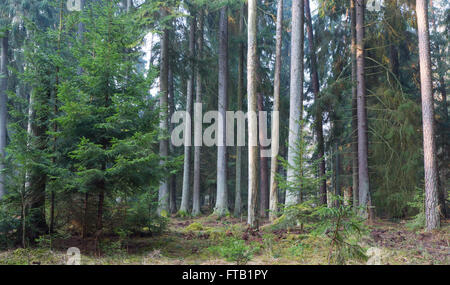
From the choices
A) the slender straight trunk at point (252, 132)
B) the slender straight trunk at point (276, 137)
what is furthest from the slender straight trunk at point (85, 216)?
the slender straight trunk at point (276, 137)

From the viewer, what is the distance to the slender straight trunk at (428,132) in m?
9.84

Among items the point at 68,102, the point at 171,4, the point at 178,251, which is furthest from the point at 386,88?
the point at 68,102

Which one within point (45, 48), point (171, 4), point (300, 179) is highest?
point (171, 4)

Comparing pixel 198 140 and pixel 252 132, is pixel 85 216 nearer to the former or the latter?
pixel 252 132

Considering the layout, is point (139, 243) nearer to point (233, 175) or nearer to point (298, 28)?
point (298, 28)

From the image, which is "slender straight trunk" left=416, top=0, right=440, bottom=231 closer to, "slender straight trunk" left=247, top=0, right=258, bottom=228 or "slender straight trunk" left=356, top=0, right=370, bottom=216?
"slender straight trunk" left=356, top=0, right=370, bottom=216

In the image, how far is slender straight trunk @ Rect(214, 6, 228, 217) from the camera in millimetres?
16375

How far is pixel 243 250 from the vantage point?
17.7 ft

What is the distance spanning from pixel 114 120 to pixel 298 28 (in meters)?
8.08

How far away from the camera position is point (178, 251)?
7.62 m

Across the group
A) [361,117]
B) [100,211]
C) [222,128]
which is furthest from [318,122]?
[100,211]

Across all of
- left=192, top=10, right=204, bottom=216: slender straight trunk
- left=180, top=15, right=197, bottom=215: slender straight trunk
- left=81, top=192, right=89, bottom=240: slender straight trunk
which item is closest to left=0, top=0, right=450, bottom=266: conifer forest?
left=81, top=192, right=89, bottom=240: slender straight trunk

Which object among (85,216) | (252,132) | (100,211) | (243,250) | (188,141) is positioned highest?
(188,141)

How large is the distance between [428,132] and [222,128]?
964cm
